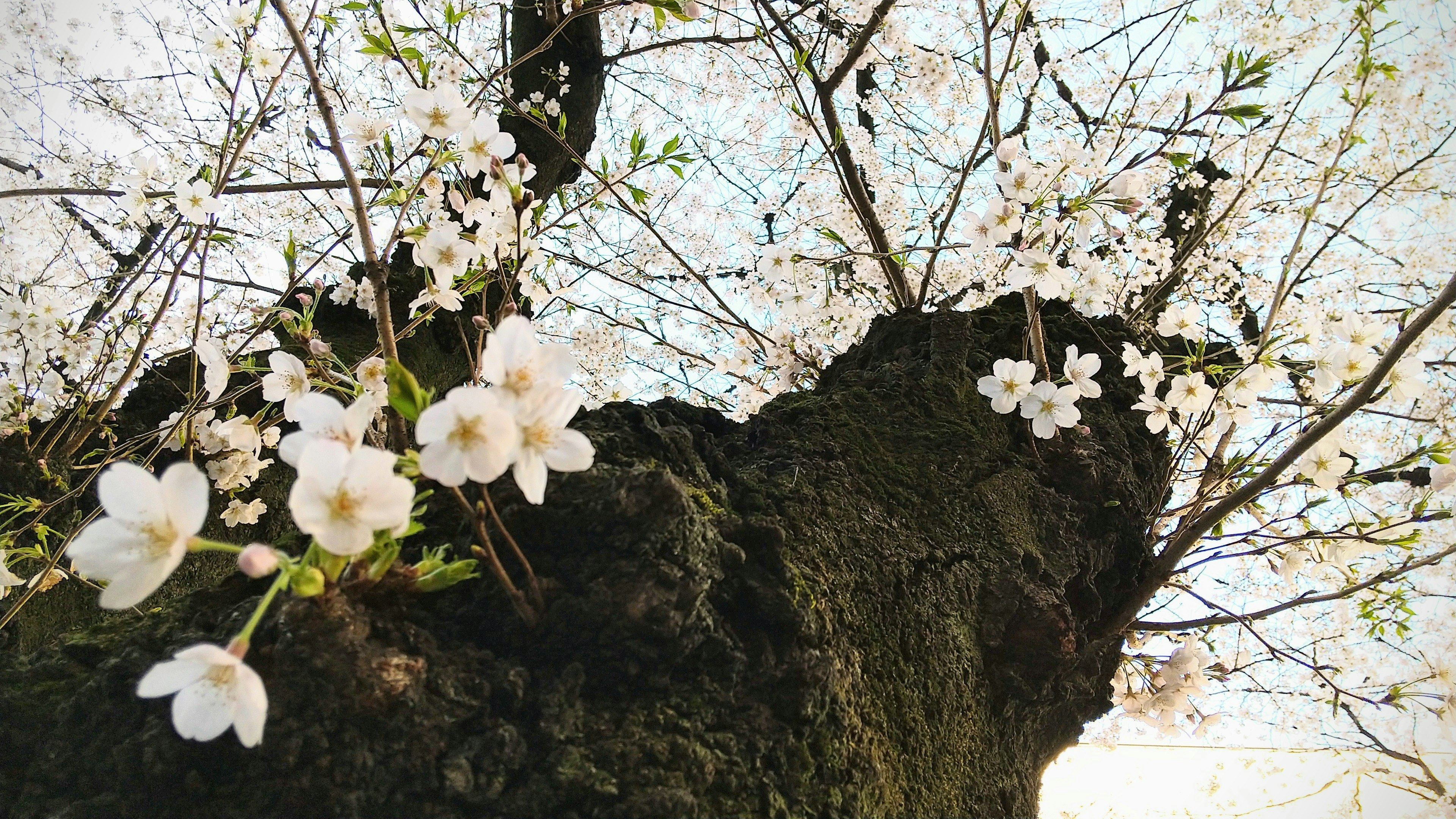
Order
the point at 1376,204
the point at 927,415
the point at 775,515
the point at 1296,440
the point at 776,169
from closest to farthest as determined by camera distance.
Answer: the point at 775,515, the point at 1296,440, the point at 927,415, the point at 1376,204, the point at 776,169

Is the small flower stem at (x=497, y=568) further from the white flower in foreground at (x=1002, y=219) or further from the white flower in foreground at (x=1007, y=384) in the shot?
the white flower in foreground at (x=1002, y=219)

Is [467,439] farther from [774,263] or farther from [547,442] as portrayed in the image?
[774,263]

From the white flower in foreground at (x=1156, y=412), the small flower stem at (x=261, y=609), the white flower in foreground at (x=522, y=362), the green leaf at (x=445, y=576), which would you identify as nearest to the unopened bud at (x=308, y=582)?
the small flower stem at (x=261, y=609)

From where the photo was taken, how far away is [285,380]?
128 cm

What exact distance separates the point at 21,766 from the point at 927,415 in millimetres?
1394

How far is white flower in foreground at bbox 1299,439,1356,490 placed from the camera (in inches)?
63.0

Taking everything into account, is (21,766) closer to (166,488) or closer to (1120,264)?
(166,488)

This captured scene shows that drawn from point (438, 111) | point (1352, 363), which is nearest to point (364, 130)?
point (438, 111)

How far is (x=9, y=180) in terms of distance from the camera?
12.8ft

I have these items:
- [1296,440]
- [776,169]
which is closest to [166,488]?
[1296,440]

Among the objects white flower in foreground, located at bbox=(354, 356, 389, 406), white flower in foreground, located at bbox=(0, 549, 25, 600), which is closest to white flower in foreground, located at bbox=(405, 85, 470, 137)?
white flower in foreground, located at bbox=(354, 356, 389, 406)

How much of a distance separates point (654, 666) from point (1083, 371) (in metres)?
1.21

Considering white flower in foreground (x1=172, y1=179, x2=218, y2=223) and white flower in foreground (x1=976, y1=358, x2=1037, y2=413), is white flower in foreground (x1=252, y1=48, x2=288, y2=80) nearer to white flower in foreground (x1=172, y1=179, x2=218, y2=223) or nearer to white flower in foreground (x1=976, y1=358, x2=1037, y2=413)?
white flower in foreground (x1=172, y1=179, x2=218, y2=223)

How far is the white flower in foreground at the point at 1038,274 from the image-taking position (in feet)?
5.34
